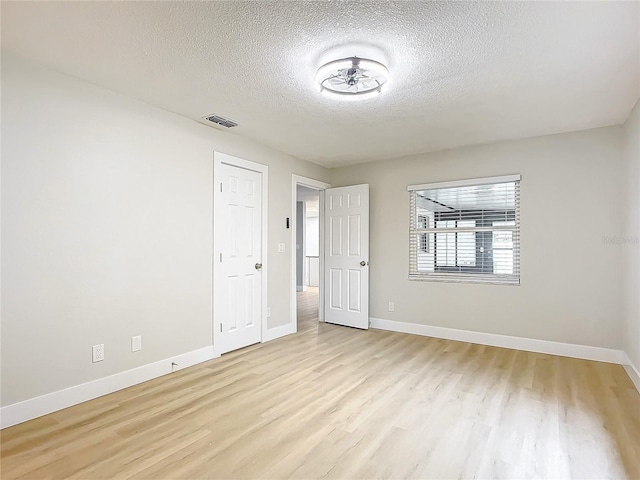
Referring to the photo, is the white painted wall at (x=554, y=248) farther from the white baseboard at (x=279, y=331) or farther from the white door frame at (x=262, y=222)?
the white door frame at (x=262, y=222)

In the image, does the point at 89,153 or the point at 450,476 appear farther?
the point at 89,153

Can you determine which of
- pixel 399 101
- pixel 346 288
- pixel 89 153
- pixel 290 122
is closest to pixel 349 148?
pixel 290 122

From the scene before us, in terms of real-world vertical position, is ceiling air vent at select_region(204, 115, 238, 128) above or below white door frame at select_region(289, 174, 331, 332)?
above

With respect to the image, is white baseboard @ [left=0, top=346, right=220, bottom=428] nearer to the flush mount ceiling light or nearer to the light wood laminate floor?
the light wood laminate floor

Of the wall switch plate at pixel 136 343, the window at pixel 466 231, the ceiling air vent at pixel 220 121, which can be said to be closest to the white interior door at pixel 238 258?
the ceiling air vent at pixel 220 121

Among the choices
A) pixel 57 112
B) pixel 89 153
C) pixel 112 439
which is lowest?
pixel 112 439

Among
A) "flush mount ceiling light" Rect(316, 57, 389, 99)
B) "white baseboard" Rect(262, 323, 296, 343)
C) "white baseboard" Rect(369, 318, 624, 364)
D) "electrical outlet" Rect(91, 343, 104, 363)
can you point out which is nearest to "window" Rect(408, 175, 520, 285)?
"white baseboard" Rect(369, 318, 624, 364)

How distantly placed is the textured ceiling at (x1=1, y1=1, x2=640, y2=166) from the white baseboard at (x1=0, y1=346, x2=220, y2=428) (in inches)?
90.5

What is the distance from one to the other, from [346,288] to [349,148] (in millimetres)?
2014

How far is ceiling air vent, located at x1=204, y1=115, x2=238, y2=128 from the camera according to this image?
3375 millimetres

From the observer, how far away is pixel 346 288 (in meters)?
5.17

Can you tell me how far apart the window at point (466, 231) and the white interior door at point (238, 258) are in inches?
83.5

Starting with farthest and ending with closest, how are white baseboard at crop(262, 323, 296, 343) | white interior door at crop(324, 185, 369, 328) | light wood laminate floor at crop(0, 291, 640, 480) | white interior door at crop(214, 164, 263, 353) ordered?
white interior door at crop(324, 185, 369, 328) < white baseboard at crop(262, 323, 296, 343) < white interior door at crop(214, 164, 263, 353) < light wood laminate floor at crop(0, 291, 640, 480)

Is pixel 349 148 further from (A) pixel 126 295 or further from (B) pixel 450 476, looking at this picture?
(B) pixel 450 476
